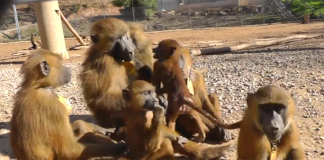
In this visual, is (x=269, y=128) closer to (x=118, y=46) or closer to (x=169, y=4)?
(x=118, y=46)

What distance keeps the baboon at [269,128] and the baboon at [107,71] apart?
1657 mm


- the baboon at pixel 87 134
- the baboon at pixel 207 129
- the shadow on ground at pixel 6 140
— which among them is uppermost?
the baboon at pixel 87 134

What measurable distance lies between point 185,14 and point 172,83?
3603 cm

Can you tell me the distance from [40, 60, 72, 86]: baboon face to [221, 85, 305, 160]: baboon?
82.8 inches

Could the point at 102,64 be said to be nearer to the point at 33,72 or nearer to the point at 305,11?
the point at 33,72

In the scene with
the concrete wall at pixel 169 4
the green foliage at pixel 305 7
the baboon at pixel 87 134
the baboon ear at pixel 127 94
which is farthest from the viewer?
the concrete wall at pixel 169 4

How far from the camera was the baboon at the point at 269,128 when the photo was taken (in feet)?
13.4

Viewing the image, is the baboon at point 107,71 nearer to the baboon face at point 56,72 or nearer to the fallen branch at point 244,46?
the baboon face at point 56,72

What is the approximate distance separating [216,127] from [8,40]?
27.0 m

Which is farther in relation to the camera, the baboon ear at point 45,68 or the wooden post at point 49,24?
the wooden post at point 49,24

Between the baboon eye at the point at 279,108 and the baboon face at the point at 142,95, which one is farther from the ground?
the baboon face at the point at 142,95

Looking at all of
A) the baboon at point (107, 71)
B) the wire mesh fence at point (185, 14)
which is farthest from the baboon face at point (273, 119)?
the wire mesh fence at point (185, 14)

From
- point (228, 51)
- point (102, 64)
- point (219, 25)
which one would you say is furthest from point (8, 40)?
point (102, 64)

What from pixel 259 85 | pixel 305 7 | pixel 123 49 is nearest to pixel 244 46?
pixel 259 85
